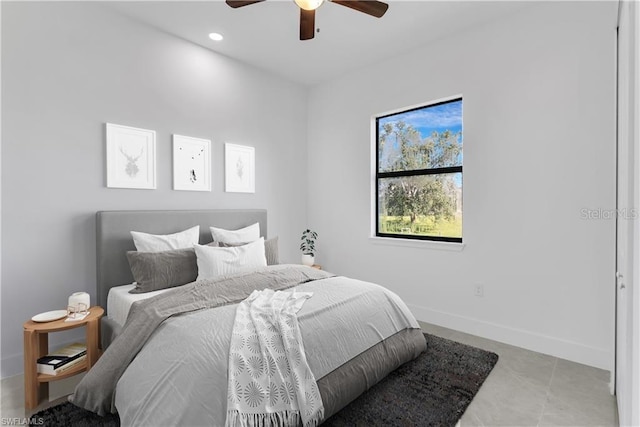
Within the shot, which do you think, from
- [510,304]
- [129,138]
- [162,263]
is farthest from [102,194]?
[510,304]

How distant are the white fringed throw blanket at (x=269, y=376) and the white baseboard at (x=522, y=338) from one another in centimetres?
205

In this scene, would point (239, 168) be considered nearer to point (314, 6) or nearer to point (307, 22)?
point (307, 22)

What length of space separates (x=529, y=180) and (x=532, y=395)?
1.66m

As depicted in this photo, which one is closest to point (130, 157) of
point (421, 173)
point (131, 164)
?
point (131, 164)

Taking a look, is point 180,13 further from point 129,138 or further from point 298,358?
point 298,358

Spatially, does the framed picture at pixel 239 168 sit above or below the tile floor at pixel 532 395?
above

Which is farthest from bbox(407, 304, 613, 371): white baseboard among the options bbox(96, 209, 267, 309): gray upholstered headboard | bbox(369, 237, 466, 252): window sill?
bbox(96, 209, 267, 309): gray upholstered headboard

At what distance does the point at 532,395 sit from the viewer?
6.94 feet

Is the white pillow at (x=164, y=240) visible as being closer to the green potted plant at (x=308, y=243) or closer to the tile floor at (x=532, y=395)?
the tile floor at (x=532, y=395)

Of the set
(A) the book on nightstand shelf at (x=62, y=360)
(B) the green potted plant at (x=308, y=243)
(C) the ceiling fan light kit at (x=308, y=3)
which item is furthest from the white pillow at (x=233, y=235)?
(C) the ceiling fan light kit at (x=308, y=3)

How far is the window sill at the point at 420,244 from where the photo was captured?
324 centimetres

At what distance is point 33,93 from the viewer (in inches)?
96.5

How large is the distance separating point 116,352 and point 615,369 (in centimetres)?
309

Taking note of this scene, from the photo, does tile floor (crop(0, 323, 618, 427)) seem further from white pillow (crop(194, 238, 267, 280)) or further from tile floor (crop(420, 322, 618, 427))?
white pillow (crop(194, 238, 267, 280))
